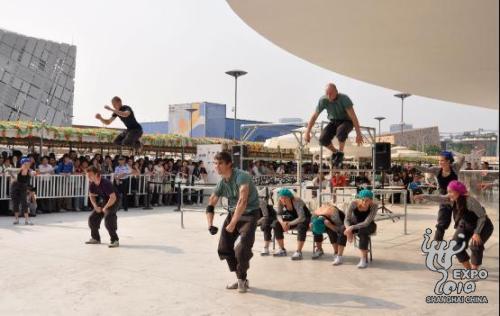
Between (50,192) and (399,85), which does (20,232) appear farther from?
(399,85)

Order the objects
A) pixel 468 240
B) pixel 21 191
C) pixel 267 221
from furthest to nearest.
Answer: pixel 21 191
pixel 267 221
pixel 468 240

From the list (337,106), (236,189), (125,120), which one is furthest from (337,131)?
(125,120)

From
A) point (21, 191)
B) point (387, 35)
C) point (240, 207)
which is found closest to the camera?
point (240, 207)

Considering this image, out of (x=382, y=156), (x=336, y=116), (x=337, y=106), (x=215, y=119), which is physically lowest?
(x=382, y=156)

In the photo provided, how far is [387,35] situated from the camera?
18.9 feet

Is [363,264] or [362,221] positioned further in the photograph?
[362,221]

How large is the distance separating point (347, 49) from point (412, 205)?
15.3 metres

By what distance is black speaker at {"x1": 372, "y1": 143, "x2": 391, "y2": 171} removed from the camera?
454 inches

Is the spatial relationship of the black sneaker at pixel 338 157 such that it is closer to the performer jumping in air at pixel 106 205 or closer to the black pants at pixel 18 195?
the performer jumping in air at pixel 106 205

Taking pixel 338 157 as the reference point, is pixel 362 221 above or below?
below

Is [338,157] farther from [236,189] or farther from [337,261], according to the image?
[236,189]

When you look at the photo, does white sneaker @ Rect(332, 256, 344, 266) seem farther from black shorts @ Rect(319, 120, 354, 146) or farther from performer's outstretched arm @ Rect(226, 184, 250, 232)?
performer's outstretched arm @ Rect(226, 184, 250, 232)

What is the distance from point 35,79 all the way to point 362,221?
63.8m

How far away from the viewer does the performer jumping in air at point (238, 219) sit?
564 centimetres
